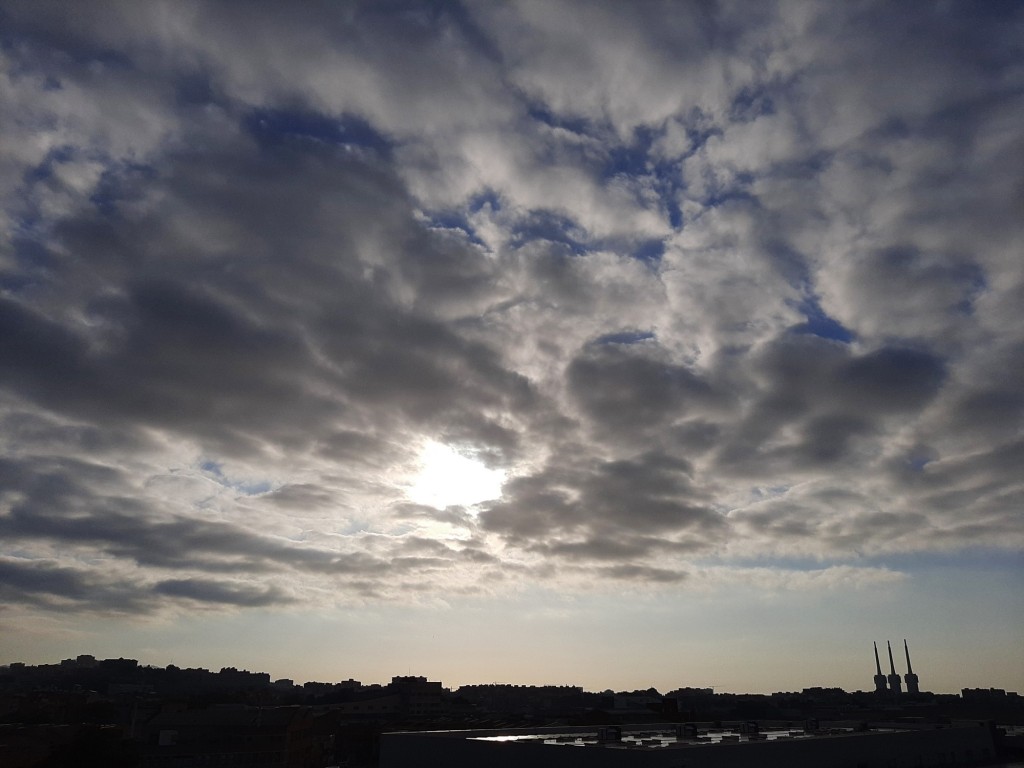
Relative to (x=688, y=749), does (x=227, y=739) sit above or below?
below

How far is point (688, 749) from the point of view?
150 feet

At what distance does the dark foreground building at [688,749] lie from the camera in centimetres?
4600

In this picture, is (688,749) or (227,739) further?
(227,739)

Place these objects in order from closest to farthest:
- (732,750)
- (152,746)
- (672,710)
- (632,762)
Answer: (632,762) < (732,750) < (152,746) < (672,710)

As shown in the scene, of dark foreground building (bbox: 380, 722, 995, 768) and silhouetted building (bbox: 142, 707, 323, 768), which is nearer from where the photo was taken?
dark foreground building (bbox: 380, 722, 995, 768)

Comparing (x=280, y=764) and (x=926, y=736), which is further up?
(x=926, y=736)

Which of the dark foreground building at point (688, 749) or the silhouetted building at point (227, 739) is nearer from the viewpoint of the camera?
the dark foreground building at point (688, 749)

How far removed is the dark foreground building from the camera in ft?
151

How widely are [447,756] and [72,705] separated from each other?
5057 inches

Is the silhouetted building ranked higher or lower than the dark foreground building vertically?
lower

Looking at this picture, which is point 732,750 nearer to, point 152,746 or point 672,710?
point 152,746

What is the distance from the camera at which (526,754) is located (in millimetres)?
49656

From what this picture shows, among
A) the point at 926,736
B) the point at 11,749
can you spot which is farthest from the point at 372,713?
the point at 926,736

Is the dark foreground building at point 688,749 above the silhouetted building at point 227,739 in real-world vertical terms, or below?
above
